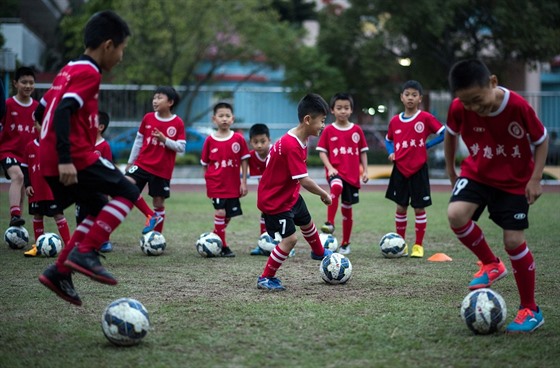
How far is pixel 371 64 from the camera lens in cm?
3222

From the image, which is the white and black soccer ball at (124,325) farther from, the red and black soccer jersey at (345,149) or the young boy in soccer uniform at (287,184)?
the red and black soccer jersey at (345,149)

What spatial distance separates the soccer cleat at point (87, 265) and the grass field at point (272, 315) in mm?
395

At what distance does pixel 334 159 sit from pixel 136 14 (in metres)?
21.6

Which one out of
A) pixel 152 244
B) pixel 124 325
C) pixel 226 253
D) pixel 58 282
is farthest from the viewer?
pixel 226 253

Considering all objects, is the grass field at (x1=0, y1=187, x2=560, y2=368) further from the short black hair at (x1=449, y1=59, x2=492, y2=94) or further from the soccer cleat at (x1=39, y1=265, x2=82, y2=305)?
the short black hair at (x1=449, y1=59, x2=492, y2=94)

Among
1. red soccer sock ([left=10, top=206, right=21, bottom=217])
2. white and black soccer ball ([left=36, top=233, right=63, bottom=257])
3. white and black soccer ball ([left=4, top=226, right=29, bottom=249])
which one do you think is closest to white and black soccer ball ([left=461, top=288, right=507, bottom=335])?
white and black soccer ball ([left=36, top=233, right=63, bottom=257])

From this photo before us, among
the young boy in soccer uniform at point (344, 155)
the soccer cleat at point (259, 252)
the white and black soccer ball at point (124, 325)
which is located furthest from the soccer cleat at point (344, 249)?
the white and black soccer ball at point (124, 325)

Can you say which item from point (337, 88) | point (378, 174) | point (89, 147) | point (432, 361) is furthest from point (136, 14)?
point (432, 361)

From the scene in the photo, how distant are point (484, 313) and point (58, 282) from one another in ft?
9.71

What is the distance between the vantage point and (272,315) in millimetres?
5906

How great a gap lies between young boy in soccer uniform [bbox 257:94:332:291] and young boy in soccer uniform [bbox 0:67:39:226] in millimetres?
4402

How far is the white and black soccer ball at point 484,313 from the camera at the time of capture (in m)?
5.25

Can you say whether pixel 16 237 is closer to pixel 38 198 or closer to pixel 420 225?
pixel 38 198

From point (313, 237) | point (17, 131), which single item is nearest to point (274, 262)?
point (313, 237)
